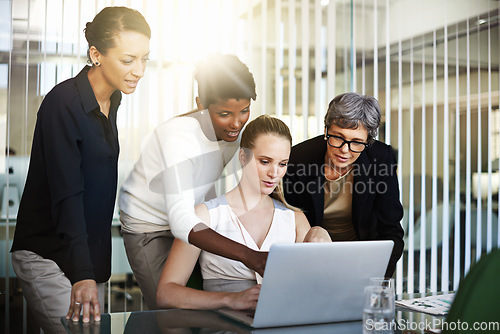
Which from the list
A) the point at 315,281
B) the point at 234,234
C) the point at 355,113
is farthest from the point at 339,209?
the point at 315,281

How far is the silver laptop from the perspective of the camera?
1.35 m

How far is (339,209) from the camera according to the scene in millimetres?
2506

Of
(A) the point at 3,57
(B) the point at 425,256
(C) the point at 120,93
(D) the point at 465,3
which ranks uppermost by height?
(D) the point at 465,3

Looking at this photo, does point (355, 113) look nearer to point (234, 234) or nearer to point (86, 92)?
point (234, 234)

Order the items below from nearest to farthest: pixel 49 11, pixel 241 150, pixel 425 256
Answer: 1. pixel 241 150
2. pixel 49 11
3. pixel 425 256

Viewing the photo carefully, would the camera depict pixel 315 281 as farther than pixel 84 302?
No

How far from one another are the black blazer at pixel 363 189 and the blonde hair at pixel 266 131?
0.14m

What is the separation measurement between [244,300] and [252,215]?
63 cm

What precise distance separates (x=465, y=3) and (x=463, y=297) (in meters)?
3.37

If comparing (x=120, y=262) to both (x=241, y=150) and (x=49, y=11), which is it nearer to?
(x=241, y=150)

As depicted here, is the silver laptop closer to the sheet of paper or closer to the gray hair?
the sheet of paper

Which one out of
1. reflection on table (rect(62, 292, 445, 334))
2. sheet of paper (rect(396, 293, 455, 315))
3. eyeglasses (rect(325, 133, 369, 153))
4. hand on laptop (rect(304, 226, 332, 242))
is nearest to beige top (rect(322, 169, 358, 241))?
eyeglasses (rect(325, 133, 369, 153))

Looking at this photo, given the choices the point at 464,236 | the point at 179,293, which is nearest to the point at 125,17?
the point at 179,293

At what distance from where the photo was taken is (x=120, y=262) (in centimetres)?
281
